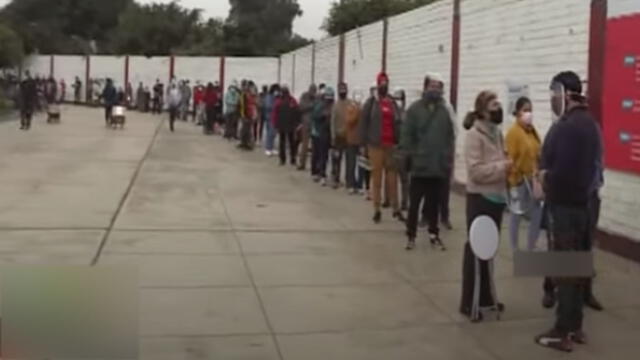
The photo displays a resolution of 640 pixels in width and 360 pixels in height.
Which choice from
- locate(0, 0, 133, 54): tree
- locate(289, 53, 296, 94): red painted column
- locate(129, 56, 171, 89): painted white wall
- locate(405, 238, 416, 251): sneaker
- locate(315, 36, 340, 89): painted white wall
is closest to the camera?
locate(405, 238, 416, 251): sneaker

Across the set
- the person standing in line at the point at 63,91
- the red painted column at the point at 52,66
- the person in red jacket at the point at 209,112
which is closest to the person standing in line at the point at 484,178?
the person in red jacket at the point at 209,112

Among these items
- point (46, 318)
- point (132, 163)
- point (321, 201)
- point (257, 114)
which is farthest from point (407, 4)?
point (46, 318)

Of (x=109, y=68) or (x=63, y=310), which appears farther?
(x=109, y=68)

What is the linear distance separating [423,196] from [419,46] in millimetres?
8397

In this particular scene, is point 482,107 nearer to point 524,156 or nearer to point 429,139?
point 524,156

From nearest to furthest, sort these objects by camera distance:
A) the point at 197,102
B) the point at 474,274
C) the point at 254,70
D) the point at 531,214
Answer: the point at 474,274, the point at 531,214, the point at 197,102, the point at 254,70

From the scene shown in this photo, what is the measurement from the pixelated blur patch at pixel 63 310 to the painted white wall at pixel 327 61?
861 inches

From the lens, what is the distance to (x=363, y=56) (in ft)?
74.3

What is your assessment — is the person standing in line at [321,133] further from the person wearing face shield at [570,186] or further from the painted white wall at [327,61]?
the painted white wall at [327,61]

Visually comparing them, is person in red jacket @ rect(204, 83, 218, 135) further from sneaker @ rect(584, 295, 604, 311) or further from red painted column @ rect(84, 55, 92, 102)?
red painted column @ rect(84, 55, 92, 102)

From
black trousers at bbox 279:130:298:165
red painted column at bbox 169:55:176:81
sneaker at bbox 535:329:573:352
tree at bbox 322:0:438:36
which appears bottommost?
sneaker at bbox 535:329:573:352

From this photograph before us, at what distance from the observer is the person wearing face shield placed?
6293mm

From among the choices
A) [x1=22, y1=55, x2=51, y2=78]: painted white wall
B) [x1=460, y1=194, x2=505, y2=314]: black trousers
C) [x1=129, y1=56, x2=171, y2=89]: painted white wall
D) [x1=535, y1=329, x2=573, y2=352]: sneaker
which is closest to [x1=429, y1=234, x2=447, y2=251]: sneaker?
[x1=460, y1=194, x2=505, y2=314]: black trousers

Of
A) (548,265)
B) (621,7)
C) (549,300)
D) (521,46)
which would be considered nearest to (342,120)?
(521,46)
